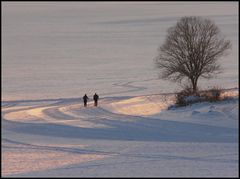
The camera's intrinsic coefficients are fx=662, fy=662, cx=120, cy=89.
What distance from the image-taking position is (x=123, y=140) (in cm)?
2459

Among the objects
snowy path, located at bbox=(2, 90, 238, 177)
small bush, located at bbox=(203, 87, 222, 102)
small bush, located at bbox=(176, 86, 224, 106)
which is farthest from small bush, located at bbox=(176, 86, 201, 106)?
snowy path, located at bbox=(2, 90, 238, 177)

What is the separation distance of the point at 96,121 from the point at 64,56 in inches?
1946

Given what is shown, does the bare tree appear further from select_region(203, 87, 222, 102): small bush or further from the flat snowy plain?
select_region(203, 87, 222, 102): small bush

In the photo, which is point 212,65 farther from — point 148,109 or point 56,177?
point 56,177

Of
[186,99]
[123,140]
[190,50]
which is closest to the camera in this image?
→ [123,140]

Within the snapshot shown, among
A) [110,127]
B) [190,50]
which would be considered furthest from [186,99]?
[190,50]

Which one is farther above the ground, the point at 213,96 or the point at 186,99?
the point at 213,96

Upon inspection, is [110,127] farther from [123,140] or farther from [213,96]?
[213,96]

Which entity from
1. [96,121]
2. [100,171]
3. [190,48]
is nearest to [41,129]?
[96,121]

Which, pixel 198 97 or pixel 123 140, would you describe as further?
pixel 198 97

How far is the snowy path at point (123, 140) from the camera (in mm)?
17844

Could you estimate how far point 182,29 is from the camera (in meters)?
47.1

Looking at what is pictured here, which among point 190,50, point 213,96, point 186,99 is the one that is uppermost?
point 190,50

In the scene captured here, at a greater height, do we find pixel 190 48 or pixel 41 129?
pixel 190 48
